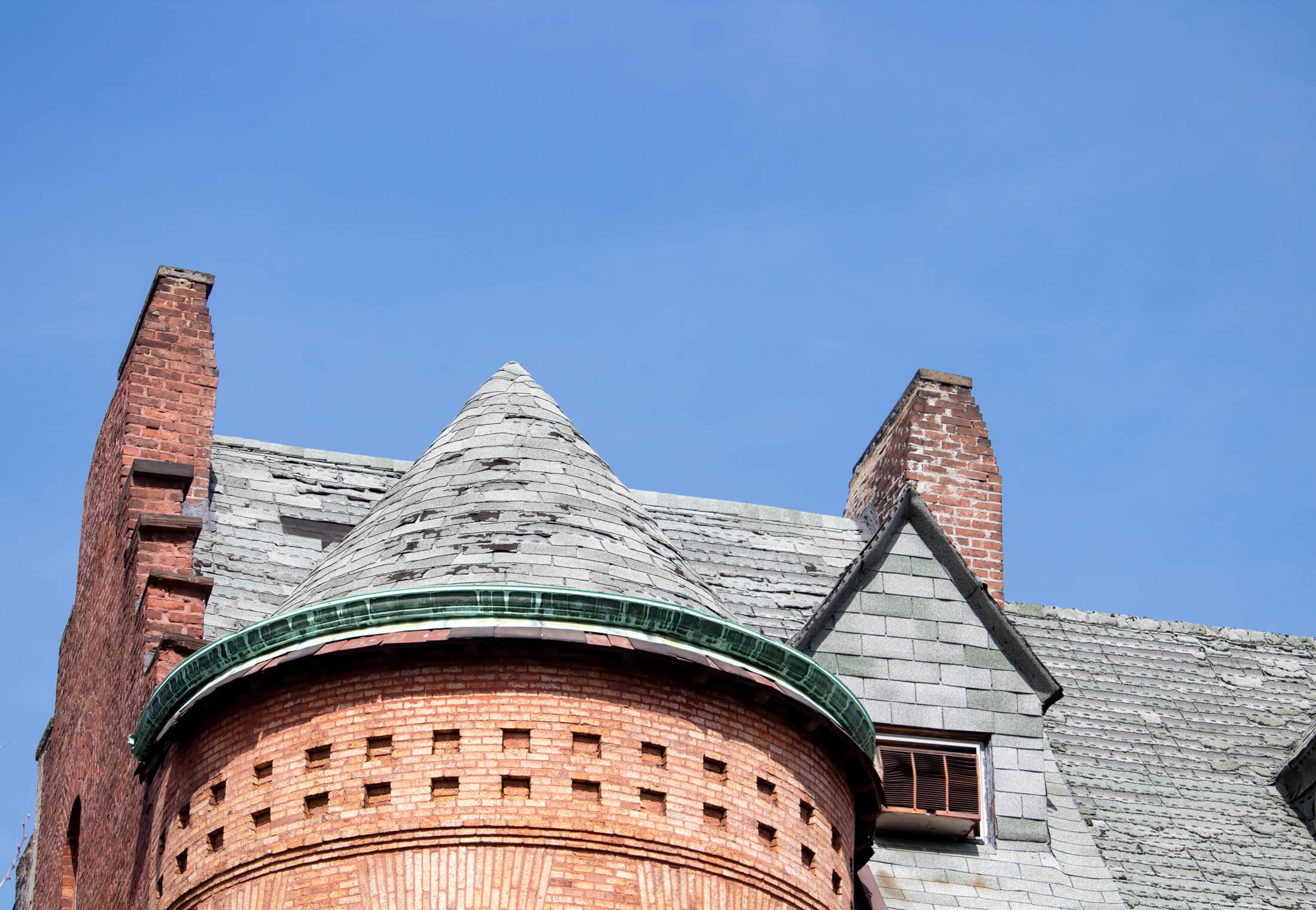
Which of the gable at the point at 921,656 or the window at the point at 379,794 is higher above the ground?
the gable at the point at 921,656

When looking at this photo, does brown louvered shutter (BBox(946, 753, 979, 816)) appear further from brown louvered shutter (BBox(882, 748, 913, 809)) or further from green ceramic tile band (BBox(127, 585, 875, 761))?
green ceramic tile band (BBox(127, 585, 875, 761))

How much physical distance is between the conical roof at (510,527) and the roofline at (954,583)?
7.15 ft

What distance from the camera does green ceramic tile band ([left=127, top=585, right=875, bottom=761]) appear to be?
12.4 meters

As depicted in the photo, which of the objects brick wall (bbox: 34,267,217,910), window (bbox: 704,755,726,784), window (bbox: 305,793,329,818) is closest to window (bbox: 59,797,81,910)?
brick wall (bbox: 34,267,217,910)

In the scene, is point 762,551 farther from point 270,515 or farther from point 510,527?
point 510,527

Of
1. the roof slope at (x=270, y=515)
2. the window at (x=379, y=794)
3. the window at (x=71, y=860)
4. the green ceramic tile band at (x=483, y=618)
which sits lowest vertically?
the window at (x=379, y=794)

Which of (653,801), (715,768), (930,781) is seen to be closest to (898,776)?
(930,781)

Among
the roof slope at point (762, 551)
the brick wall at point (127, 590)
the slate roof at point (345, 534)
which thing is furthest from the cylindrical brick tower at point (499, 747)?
the roof slope at point (762, 551)

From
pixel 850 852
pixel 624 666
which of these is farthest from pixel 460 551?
pixel 850 852

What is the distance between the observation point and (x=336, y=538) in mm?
18578

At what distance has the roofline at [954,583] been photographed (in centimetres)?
1622

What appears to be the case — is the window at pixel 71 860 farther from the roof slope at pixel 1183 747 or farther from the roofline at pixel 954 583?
the roof slope at pixel 1183 747

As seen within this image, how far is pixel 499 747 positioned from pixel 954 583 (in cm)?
595

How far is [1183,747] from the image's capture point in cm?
1886
